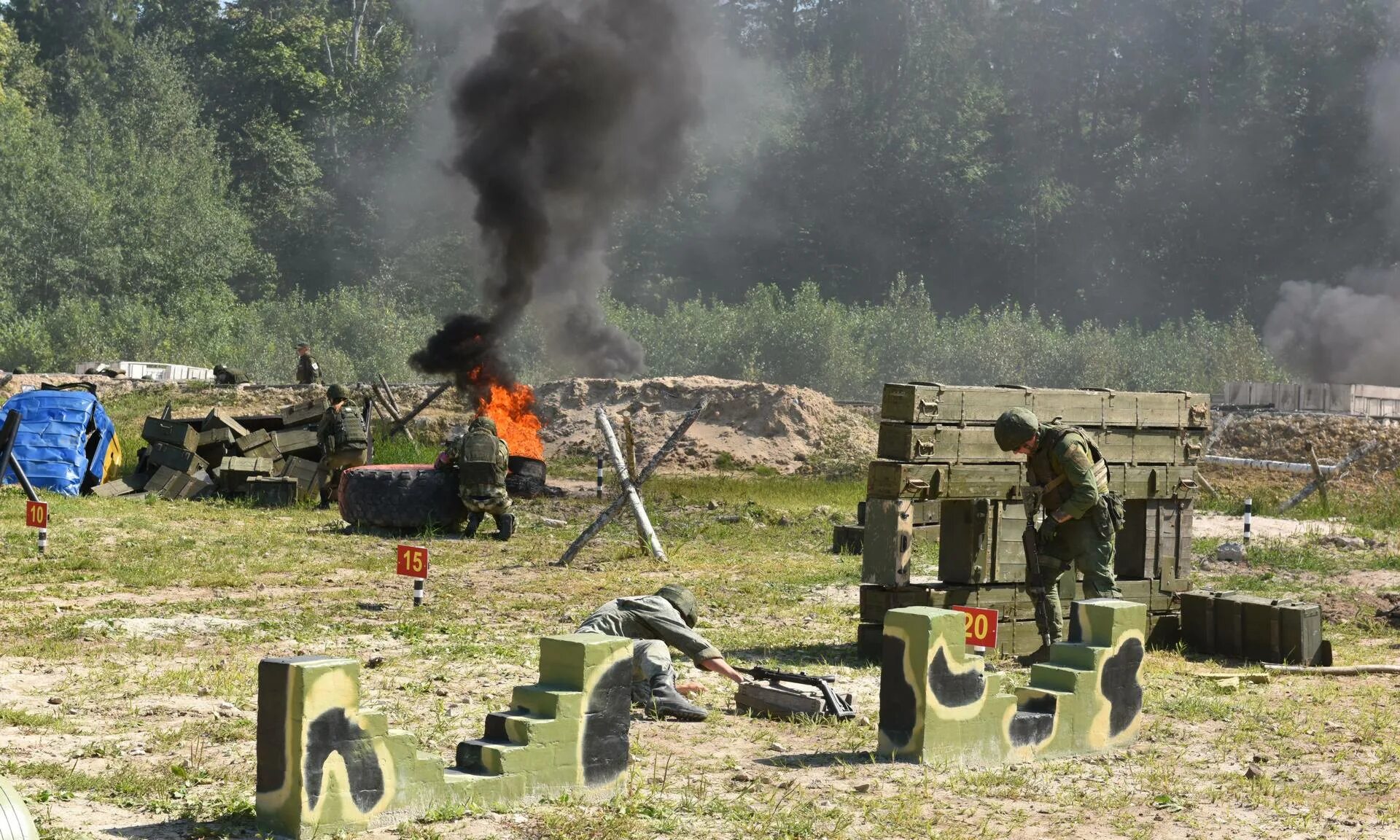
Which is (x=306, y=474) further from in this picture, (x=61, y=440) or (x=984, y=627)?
(x=984, y=627)

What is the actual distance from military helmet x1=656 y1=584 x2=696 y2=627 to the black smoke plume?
21569 mm

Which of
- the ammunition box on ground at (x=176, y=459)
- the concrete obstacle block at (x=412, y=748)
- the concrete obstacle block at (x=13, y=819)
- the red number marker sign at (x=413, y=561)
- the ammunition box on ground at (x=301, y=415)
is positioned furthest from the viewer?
the ammunition box on ground at (x=301, y=415)

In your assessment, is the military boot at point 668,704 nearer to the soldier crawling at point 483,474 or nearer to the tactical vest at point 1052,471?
the tactical vest at point 1052,471

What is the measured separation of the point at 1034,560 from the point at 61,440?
17288 mm

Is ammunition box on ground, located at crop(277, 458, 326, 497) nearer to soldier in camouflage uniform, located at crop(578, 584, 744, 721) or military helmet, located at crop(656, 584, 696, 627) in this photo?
military helmet, located at crop(656, 584, 696, 627)

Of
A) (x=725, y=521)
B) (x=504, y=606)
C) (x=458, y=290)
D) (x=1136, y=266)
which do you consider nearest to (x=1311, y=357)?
(x=1136, y=266)

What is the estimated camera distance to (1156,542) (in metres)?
13.8

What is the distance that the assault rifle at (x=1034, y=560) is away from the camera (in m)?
12.4

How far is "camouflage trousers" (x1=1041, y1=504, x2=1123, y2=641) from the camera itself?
12.3 metres

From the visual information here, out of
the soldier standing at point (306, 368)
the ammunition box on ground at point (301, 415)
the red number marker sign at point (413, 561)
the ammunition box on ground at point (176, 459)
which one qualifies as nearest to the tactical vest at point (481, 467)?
the red number marker sign at point (413, 561)

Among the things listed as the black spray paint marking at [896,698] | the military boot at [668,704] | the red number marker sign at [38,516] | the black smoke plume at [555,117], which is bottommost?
the military boot at [668,704]

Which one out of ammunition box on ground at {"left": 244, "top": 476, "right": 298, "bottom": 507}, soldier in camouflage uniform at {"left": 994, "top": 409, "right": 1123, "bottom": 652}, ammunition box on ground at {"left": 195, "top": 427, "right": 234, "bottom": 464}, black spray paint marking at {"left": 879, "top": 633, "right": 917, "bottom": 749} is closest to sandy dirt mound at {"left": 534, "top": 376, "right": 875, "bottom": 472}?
ammunition box on ground at {"left": 195, "top": 427, "right": 234, "bottom": 464}

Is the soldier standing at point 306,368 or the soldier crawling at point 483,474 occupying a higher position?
the soldier standing at point 306,368

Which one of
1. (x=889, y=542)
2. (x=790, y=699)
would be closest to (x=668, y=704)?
(x=790, y=699)
